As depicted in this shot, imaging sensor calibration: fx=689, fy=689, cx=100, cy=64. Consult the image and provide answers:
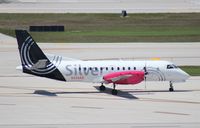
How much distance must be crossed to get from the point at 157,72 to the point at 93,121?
11507mm

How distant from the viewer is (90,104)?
41.3 m

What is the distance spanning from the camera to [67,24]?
9294 centimetres

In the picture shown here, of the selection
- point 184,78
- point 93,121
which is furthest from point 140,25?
point 93,121

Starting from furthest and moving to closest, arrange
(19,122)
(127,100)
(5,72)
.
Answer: (5,72)
(127,100)
(19,122)

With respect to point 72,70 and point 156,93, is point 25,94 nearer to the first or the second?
point 72,70
